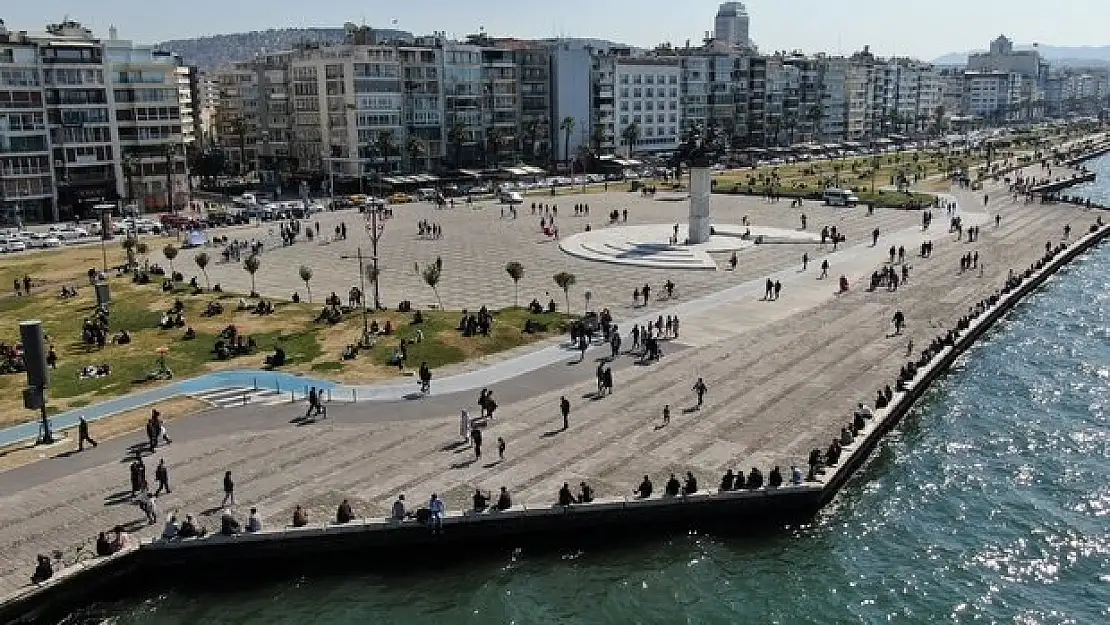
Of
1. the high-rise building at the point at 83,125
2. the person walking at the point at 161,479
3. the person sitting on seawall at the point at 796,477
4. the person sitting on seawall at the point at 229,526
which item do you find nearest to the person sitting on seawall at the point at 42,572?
the person sitting on seawall at the point at 229,526

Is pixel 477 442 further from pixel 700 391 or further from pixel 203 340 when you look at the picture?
pixel 203 340

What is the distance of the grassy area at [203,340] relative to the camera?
43219 millimetres

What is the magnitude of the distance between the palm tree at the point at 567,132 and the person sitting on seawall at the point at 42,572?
134 m

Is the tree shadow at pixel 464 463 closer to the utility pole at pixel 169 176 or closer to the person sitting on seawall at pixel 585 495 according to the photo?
the person sitting on seawall at pixel 585 495

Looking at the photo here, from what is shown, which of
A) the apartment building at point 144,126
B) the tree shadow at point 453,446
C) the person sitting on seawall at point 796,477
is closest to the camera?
the person sitting on seawall at point 796,477

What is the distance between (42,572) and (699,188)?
6214cm

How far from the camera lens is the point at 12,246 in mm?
85000

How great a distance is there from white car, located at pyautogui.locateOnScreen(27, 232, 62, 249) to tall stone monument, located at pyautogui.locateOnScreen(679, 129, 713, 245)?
190 ft

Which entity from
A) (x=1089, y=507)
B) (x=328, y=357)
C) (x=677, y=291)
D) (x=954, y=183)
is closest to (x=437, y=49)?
(x=954, y=183)

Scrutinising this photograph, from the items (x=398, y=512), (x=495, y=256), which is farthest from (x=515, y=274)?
(x=398, y=512)

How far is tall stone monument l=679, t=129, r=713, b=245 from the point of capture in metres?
78.6

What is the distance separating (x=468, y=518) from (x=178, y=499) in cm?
964

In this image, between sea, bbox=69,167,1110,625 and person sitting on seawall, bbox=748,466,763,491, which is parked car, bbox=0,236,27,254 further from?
person sitting on seawall, bbox=748,466,763,491

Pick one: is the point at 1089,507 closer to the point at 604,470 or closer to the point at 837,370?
the point at 837,370
